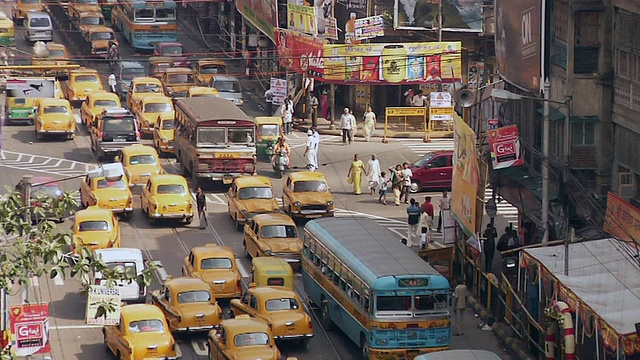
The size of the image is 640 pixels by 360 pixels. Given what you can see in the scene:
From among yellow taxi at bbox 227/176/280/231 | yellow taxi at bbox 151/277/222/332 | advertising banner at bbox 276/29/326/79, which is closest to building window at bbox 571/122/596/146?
yellow taxi at bbox 151/277/222/332

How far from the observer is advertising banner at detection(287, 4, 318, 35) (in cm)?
6512

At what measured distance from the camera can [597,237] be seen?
37969 millimetres

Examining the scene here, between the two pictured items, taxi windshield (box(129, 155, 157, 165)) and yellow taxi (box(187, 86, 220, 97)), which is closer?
taxi windshield (box(129, 155, 157, 165))

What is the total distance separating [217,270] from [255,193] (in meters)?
8.32

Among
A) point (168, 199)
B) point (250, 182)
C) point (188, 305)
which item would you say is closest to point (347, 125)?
point (250, 182)

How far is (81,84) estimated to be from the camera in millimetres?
68938

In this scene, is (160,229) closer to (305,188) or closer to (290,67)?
(305,188)

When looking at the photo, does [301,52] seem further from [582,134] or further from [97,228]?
[582,134]

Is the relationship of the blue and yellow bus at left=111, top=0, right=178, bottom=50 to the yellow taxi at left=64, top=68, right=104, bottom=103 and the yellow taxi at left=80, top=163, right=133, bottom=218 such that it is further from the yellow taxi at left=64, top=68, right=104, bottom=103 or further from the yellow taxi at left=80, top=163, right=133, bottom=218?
the yellow taxi at left=80, top=163, right=133, bottom=218

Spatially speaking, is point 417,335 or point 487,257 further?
point 487,257

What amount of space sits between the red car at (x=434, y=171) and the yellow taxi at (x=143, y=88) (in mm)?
16132

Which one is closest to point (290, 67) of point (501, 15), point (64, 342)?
point (501, 15)

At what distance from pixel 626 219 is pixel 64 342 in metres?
13.9

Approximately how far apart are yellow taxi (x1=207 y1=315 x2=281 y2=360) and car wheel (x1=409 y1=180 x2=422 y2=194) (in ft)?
60.1
